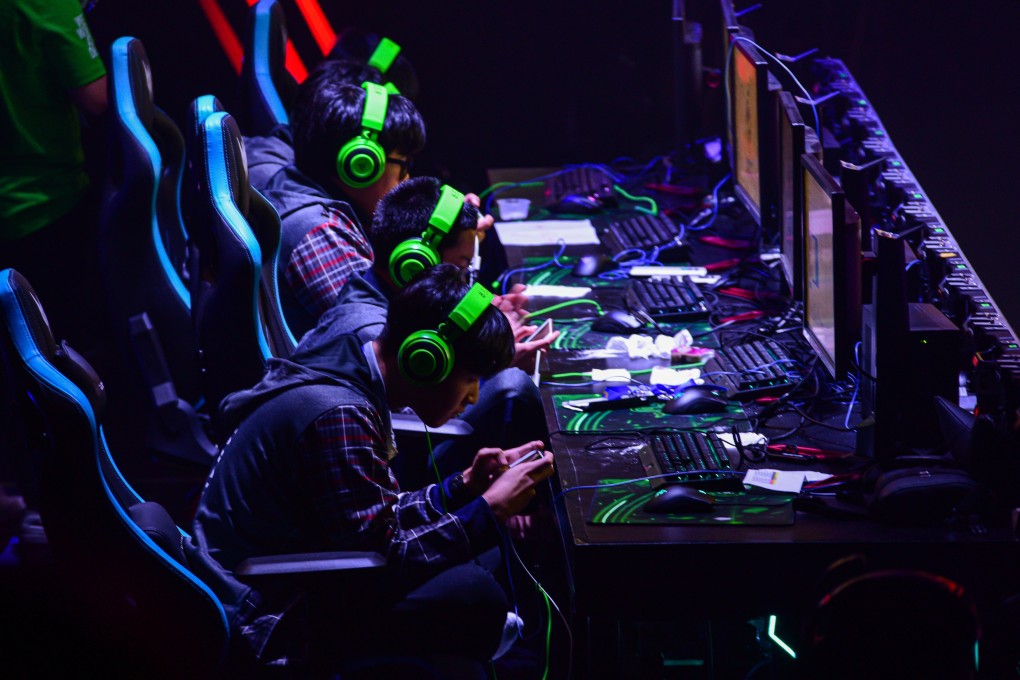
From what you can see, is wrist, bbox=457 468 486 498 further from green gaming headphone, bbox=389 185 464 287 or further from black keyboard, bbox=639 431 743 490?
green gaming headphone, bbox=389 185 464 287

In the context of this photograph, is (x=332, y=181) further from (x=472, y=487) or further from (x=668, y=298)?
(x=472, y=487)

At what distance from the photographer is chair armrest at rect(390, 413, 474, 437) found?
2.38 m

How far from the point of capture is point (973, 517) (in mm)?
1900

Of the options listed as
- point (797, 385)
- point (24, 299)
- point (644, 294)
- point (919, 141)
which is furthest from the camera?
point (919, 141)

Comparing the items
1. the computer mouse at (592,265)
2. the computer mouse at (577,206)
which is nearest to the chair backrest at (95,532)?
the computer mouse at (592,265)

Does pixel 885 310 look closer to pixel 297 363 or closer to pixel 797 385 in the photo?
pixel 797 385

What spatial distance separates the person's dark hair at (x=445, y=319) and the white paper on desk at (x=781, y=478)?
0.52m

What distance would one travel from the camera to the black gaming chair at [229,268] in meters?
2.29

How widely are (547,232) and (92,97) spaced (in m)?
1.37

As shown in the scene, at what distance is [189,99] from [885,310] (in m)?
2.91

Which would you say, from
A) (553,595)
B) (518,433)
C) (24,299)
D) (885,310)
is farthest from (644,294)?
(24,299)

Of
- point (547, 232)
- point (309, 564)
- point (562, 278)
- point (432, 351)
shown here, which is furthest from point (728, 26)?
point (309, 564)

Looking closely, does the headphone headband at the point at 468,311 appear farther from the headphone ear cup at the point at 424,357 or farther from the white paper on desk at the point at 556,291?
the white paper on desk at the point at 556,291

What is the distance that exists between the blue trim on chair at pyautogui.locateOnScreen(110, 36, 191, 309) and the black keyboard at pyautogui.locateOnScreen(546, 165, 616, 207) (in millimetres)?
1373
